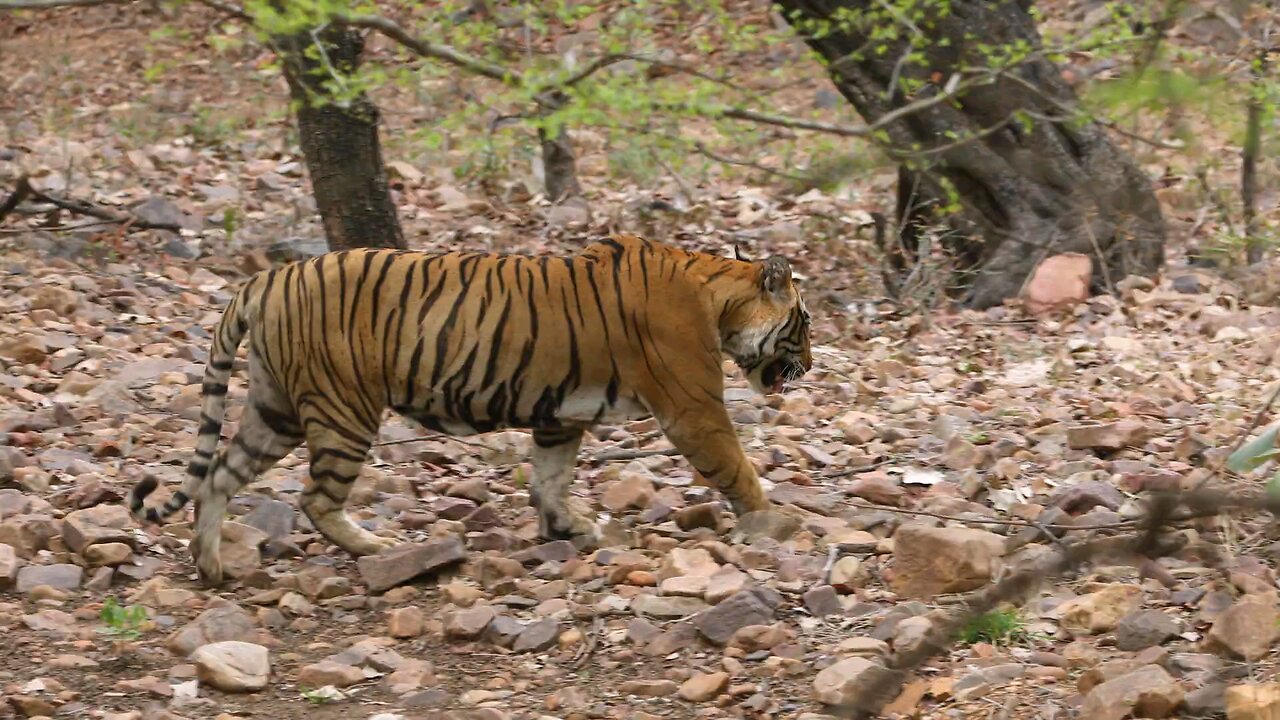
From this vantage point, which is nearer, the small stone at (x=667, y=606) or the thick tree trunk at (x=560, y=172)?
the small stone at (x=667, y=606)

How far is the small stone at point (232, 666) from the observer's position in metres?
4.66

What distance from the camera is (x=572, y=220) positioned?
37.9 feet

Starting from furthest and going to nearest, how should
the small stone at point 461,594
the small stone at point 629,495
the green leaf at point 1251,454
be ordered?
the small stone at point 629,495
the small stone at point 461,594
the green leaf at point 1251,454

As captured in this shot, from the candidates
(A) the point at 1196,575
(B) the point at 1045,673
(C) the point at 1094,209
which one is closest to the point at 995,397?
(C) the point at 1094,209

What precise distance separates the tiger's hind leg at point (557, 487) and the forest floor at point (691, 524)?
0.17m

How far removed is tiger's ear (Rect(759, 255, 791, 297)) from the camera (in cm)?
627

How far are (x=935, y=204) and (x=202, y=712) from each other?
633cm

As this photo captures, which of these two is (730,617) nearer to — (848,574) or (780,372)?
(848,574)

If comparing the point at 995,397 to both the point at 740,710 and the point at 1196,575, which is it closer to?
the point at 1196,575

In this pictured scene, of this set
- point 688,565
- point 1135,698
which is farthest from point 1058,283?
point 1135,698

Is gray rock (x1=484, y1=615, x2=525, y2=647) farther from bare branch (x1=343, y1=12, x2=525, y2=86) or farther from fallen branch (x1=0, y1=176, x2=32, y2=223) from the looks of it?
fallen branch (x1=0, y1=176, x2=32, y2=223)

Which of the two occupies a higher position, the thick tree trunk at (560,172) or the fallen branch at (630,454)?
the thick tree trunk at (560,172)

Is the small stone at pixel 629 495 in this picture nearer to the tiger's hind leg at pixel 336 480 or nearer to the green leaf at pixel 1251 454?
the tiger's hind leg at pixel 336 480

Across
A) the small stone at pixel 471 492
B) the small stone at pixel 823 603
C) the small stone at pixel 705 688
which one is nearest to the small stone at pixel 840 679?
the small stone at pixel 705 688
